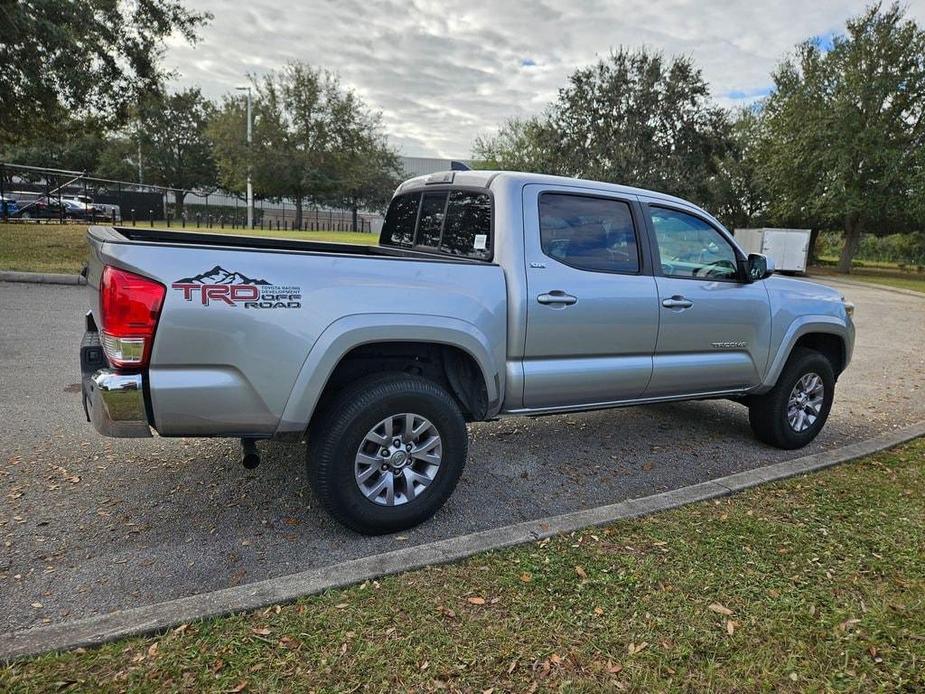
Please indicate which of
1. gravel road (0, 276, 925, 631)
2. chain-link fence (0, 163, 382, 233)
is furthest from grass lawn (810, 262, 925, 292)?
gravel road (0, 276, 925, 631)

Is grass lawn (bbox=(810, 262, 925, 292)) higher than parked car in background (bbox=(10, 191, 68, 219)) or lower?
lower

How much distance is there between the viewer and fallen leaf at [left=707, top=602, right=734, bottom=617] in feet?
8.95

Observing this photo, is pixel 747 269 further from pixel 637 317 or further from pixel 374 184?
pixel 374 184

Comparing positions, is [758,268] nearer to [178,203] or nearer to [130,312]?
[130,312]

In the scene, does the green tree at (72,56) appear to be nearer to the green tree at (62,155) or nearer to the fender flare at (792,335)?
the fender flare at (792,335)

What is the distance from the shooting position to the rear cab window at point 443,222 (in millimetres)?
3854

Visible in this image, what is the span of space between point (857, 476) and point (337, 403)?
367cm

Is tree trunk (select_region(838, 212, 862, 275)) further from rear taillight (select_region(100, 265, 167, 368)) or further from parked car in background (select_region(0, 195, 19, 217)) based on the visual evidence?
rear taillight (select_region(100, 265, 167, 368))

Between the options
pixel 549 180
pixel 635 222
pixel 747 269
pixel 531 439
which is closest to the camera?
pixel 549 180

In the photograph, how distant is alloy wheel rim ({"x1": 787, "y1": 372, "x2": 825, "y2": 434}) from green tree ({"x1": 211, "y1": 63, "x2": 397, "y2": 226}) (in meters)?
42.5

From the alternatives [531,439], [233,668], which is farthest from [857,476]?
[233,668]

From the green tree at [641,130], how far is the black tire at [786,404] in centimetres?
2690

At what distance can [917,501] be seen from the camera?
13.0 ft

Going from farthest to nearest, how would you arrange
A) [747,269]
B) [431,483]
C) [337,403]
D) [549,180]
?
[747,269], [549,180], [431,483], [337,403]
